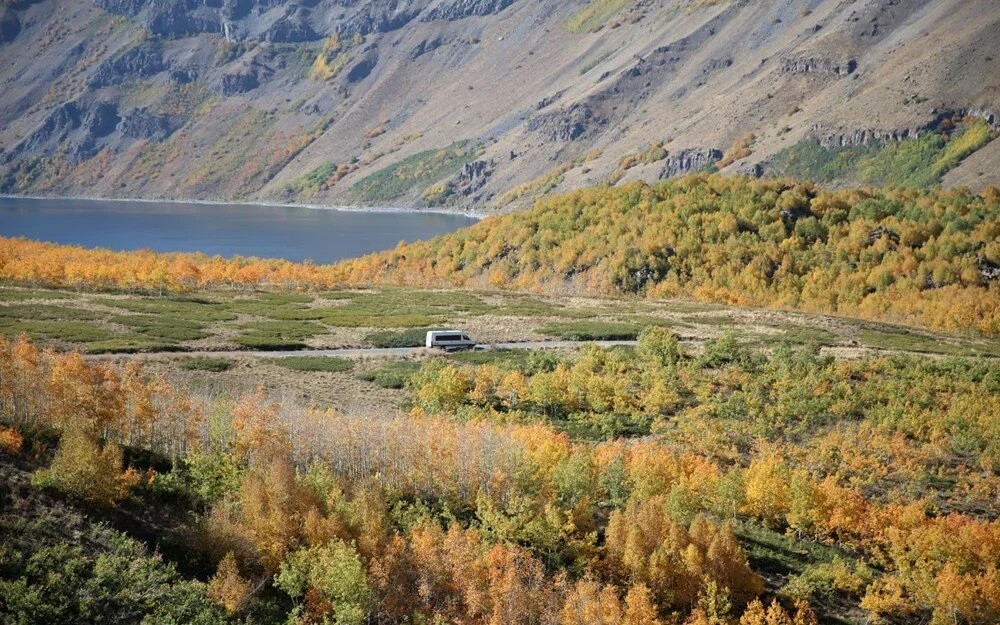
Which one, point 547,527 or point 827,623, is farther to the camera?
point 547,527

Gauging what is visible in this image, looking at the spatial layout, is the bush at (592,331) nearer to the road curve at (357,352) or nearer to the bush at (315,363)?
the road curve at (357,352)

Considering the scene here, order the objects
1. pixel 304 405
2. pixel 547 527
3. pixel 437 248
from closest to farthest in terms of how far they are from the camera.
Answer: pixel 547 527
pixel 304 405
pixel 437 248

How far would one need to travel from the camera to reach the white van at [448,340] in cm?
8419

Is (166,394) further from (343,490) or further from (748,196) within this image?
(748,196)

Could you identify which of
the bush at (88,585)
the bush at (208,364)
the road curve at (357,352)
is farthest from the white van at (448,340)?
the bush at (88,585)

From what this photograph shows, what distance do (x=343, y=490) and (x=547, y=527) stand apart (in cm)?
1160

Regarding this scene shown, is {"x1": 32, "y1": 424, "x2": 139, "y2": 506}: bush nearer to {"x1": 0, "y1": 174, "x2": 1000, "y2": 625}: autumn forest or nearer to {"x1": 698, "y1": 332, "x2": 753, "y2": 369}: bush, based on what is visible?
{"x1": 0, "y1": 174, "x2": 1000, "y2": 625}: autumn forest

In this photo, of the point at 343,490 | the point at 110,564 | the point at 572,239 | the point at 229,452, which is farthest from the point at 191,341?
the point at 572,239

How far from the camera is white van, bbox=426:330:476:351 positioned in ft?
276

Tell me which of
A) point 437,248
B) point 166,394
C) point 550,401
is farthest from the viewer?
point 437,248

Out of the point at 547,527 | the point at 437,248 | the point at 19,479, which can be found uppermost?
the point at 437,248

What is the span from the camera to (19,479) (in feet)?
147

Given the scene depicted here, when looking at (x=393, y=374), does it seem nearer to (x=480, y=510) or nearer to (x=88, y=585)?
(x=480, y=510)

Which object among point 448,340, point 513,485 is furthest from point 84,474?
point 448,340
